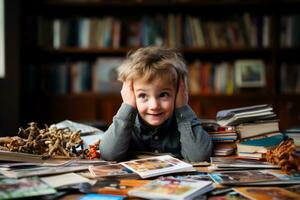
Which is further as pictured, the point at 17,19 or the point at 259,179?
the point at 17,19

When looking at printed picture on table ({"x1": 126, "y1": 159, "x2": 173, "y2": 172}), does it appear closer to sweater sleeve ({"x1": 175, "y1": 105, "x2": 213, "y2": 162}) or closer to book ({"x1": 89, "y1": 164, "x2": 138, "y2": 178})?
book ({"x1": 89, "y1": 164, "x2": 138, "y2": 178})

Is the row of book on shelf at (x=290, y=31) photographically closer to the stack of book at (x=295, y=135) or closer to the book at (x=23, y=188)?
the stack of book at (x=295, y=135)

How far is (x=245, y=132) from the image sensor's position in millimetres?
1351

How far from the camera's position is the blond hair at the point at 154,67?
4.37 feet

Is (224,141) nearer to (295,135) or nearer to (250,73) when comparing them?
(295,135)

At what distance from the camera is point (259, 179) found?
0.98 m

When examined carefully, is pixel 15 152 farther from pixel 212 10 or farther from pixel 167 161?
pixel 212 10

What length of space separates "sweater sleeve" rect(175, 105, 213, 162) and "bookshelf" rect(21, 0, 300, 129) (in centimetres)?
165

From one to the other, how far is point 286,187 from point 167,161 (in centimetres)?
33

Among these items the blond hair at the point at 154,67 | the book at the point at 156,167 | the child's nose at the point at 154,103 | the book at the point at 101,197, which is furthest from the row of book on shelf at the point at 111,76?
the book at the point at 101,197

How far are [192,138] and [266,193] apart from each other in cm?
47

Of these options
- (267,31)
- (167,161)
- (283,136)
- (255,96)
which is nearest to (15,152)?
(167,161)

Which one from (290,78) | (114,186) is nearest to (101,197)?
(114,186)

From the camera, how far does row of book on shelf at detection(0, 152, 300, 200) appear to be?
853 millimetres
